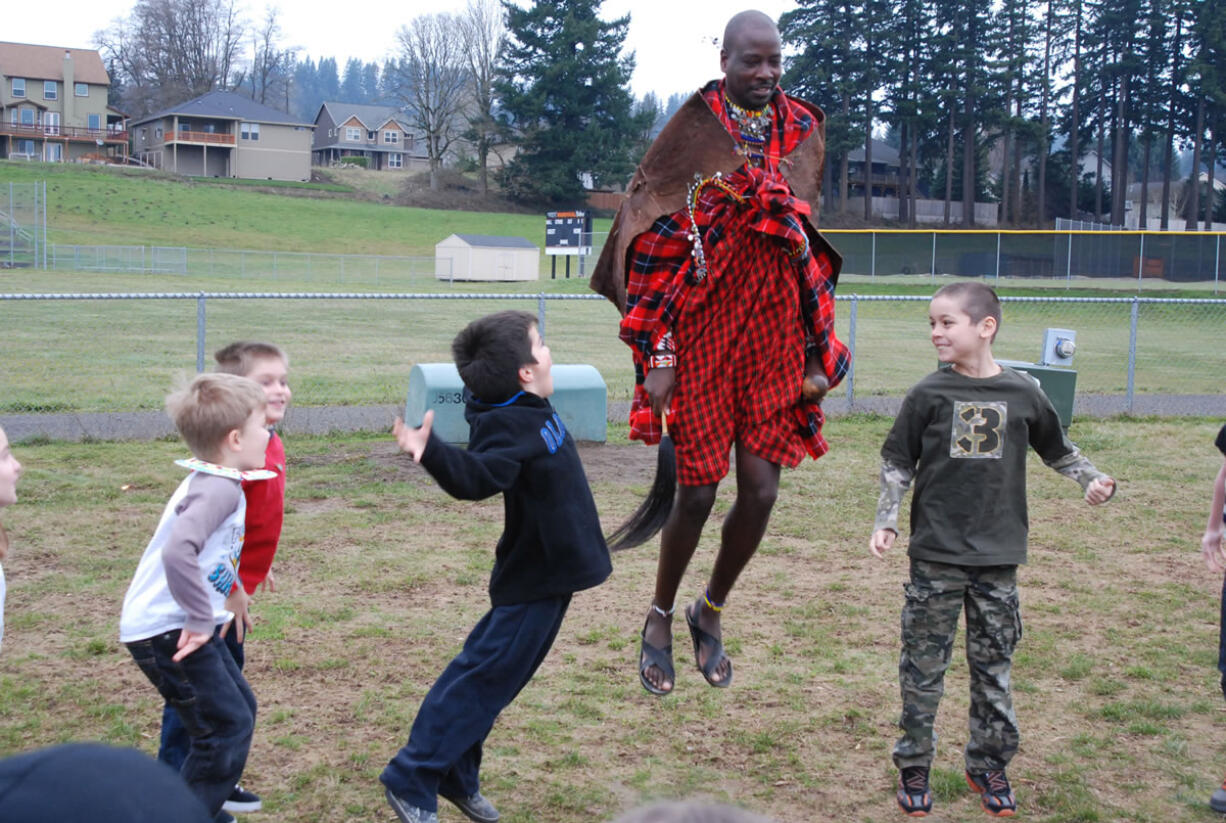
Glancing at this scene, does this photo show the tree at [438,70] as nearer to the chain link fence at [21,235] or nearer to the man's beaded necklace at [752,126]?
the chain link fence at [21,235]

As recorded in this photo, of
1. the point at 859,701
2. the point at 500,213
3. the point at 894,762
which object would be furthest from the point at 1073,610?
the point at 500,213

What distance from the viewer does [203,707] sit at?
3.16 metres

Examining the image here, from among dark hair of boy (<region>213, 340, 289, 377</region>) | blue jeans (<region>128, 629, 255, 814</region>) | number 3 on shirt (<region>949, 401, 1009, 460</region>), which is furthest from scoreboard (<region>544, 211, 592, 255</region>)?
blue jeans (<region>128, 629, 255, 814</region>)

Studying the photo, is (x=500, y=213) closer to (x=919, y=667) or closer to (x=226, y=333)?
(x=226, y=333)

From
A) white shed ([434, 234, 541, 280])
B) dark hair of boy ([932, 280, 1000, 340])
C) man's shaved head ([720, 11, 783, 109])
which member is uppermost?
white shed ([434, 234, 541, 280])

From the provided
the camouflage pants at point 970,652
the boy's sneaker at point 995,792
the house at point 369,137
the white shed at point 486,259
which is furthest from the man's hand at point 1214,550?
the house at point 369,137

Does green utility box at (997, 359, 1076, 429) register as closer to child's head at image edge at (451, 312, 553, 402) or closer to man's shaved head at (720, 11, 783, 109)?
man's shaved head at (720, 11, 783, 109)

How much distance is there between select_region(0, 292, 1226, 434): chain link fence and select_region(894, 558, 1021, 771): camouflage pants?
17.5ft

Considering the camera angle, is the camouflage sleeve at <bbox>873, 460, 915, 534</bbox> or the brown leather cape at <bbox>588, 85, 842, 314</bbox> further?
the brown leather cape at <bbox>588, 85, 842, 314</bbox>

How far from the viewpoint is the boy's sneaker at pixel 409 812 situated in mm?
3400

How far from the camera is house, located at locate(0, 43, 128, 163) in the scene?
74.3 metres

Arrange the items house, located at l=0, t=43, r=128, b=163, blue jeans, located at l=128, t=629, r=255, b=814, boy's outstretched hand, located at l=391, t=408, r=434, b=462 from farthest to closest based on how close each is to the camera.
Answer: house, located at l=0, t=43, r=128, b=163, blue jeans, located at l=128, t=629, r=255, b=814, boy's outstretched hand, located at l=391, t=408, r=434, b=462

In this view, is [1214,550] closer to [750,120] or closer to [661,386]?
[661,386]

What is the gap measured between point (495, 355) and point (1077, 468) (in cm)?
204
